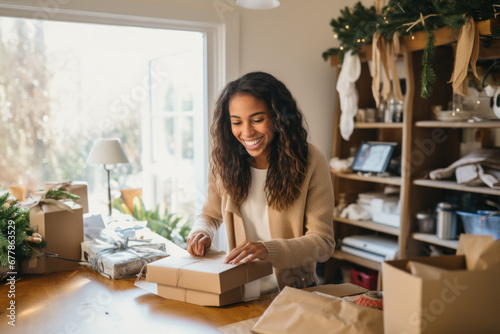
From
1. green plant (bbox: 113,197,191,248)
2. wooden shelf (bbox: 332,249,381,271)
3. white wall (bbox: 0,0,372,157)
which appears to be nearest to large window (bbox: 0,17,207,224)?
green plant (bbox: 113,197,191,248)

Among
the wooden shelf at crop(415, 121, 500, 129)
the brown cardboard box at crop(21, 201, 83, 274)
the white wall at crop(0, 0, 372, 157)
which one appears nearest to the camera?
the brown cardboard box at crop(21, 201, 83, 274)

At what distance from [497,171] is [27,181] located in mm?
3536

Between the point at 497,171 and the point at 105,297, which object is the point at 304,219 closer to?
the point at 105,297

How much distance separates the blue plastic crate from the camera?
2330mm

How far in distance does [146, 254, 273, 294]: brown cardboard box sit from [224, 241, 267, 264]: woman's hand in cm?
2

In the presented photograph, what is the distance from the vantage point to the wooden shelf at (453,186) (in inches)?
92.1

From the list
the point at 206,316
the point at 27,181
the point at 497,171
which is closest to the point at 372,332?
the point at 206,316

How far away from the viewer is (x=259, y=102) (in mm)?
1644

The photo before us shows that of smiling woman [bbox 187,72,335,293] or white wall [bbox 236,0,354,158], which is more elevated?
white wall [bbox 236,0,354,158]

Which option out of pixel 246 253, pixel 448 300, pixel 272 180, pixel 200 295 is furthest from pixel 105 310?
pixel 448 300

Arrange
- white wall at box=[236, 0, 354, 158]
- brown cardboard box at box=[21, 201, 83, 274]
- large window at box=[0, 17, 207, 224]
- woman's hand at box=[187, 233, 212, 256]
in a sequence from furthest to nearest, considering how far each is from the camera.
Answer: large window at box=[0, 17, 207, 224]
white wall at box=[236, 0, 354, 158]
brown cardboard box at box=[21, 201, 83, 274]
woman's hand at box=[187, 233, 212, 256]

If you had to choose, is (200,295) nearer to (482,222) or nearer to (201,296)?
(201,296)

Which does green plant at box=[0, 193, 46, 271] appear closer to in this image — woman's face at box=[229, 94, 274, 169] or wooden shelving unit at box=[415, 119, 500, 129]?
woman's face at box=[229, 94, 274, 169]

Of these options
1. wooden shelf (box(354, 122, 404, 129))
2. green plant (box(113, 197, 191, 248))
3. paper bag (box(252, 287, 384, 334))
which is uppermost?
wooden shelf (box(354, 122, 404, 129))
